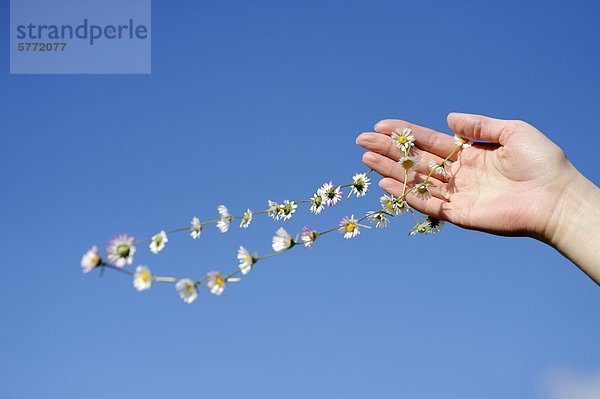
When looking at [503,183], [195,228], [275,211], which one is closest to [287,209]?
[275,211]

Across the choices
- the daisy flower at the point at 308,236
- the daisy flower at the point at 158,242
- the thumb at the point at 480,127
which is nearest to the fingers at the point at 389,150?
the thumb at the point at 480,127

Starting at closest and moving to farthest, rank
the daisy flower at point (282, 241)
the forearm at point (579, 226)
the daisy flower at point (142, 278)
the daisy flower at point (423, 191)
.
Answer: the daisy flower at point (142, 278) < the daisy flower at point (282, 241) < the forearm at point (579, 226) < the daisy flower at point (423, 191)

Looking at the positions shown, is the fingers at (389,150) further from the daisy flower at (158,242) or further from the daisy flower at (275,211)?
the daisy flower at (158,242)

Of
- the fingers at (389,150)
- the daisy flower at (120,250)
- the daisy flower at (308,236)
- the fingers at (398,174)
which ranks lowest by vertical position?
the daisy flower at (120,250)

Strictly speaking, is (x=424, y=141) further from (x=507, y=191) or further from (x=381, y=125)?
(x=507, y=191)

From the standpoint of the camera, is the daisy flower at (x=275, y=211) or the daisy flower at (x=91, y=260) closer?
the daisy flower at (x=91, y=260)

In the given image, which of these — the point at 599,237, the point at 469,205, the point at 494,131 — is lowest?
the point at 599,237

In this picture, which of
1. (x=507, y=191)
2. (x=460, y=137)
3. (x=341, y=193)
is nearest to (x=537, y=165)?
(x=507, y=191)
